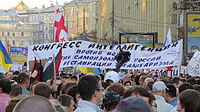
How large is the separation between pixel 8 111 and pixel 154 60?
997 centimetres

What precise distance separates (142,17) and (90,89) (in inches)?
2052

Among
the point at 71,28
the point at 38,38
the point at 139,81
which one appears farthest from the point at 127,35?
the point at 38,38

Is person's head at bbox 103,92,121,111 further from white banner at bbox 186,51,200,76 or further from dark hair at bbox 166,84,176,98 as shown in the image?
white banner at bbox 186,51,200,76

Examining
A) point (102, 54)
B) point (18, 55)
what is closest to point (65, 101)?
point (102, 54)

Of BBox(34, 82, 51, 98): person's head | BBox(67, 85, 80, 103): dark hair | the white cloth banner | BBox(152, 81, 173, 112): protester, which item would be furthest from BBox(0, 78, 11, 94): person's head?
the white cloth banner

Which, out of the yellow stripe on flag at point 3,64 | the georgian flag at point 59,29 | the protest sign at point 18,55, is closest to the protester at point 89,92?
the georgian flag at point 59,29

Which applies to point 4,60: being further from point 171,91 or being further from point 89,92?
point 89,92

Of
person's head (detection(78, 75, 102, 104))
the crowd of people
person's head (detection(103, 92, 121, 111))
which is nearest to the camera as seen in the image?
the crowd of people

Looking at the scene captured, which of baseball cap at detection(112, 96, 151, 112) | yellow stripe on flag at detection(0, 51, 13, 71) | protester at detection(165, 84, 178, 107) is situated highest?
baseball cap at detection(112, 96, 151, 112)

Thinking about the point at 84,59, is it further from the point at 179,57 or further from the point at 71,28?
the point at 71,28

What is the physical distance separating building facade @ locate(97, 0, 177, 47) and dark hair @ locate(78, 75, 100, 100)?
39.5 m

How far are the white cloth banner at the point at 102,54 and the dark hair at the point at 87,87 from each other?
26.1 feet

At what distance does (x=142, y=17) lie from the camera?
58.2 m

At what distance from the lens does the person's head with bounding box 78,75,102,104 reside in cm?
631
